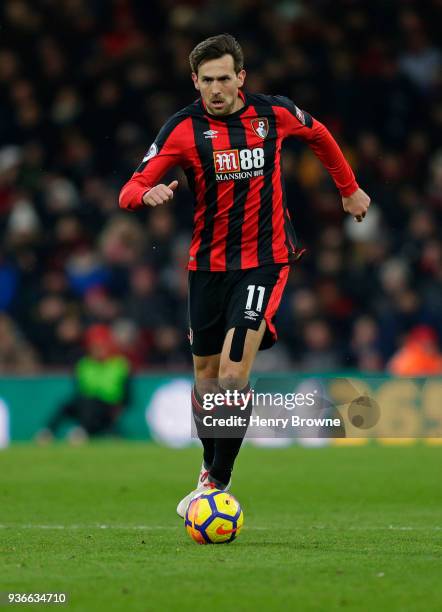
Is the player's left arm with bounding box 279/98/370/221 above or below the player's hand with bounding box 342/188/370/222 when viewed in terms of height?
above

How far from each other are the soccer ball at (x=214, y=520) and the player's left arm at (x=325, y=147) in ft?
5.60

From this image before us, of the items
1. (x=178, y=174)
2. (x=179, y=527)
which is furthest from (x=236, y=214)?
(x=178, y=174)

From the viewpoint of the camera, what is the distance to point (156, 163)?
6.57 meters

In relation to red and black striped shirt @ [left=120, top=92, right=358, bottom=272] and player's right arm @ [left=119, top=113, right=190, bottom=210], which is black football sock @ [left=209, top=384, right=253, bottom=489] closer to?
red and black striped shirt @ [left=120, top=92, right=358, bottom=272]

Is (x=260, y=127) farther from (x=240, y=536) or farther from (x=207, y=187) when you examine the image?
(x=240, y=536)

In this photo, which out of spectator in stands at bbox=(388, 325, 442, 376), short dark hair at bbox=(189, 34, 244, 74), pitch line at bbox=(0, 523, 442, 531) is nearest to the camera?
short dark hair at bbox=(189, 34, 244, 74)

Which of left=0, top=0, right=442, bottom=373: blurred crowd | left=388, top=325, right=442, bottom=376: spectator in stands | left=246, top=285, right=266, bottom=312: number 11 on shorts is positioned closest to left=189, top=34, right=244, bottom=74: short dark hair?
left=246, top=285, right=266, bottom=312: number 11 on shorts

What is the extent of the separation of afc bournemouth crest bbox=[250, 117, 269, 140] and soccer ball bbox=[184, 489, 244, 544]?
186 centimetres

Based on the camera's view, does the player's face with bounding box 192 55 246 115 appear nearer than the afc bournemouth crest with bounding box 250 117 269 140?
Yes

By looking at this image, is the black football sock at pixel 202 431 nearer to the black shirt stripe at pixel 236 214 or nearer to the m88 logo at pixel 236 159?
the black shirt stripe at pixel 236 214

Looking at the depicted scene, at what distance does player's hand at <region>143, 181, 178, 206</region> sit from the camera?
19.9 feet

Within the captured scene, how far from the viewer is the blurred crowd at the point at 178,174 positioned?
15.4 metres

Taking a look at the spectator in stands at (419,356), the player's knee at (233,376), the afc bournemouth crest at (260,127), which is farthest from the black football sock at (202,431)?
the spectator in stands at (419,356)

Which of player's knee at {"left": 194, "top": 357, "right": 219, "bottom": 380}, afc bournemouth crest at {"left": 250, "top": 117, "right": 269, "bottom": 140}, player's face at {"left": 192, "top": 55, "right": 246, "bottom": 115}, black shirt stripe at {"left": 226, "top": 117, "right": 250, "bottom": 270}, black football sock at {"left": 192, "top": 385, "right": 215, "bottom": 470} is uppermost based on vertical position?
player's face at {"left": 192, "top": 55, "right": 246, "bottom": 115}
